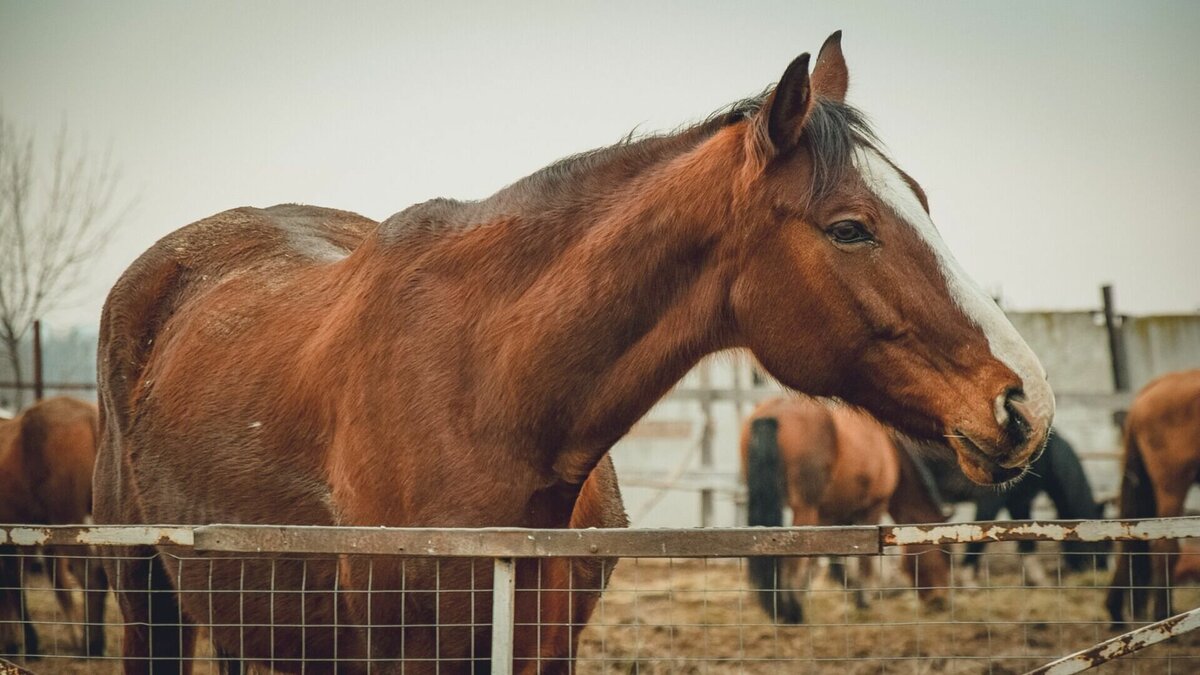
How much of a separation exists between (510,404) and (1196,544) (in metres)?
10.5

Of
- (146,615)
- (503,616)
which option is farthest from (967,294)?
(146,615)

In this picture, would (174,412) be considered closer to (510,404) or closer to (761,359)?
(510,404)

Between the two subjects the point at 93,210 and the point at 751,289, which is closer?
the point at 751,289

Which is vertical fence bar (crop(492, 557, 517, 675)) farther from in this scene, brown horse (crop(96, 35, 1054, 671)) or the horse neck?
the horse neck

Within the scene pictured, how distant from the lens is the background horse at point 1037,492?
10234 mm

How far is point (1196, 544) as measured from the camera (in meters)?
10.4

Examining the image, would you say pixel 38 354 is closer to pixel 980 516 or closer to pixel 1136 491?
pixel 980 516

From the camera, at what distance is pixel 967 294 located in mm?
2430

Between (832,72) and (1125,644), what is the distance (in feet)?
6.19

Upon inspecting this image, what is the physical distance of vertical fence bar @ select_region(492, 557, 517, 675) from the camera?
2252mm

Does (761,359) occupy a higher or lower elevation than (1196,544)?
higher

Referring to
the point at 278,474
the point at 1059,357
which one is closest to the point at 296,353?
the point at 278,474

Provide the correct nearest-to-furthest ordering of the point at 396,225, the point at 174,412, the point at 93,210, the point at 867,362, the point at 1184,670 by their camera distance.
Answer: the point at 867,362 → the point at 396,225 → the point at 174,412 → the point at 1184,670 → the point at 93,210

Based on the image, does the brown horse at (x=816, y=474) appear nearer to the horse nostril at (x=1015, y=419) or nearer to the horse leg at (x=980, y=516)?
the horse leg at (x=980, y=516)
